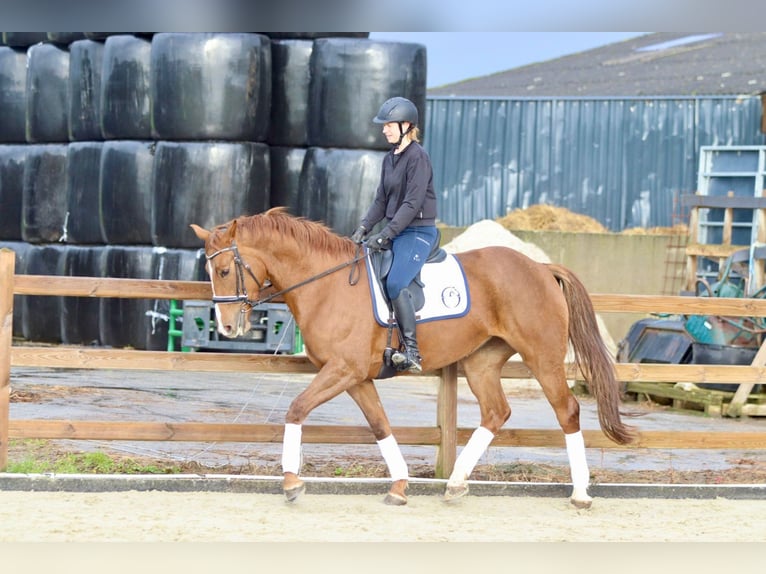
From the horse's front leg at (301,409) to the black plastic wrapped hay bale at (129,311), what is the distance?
8.41 m

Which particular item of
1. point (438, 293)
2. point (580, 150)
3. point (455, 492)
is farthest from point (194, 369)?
point (580, 150)

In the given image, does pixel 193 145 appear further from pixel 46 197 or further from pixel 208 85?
pixel 46 197

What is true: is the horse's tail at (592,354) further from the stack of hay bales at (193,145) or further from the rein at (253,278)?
the stack of hay bales at (193,145)

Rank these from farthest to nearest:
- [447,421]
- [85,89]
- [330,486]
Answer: [85,89] → [447,421] → [330,486]

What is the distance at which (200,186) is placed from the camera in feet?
45.8

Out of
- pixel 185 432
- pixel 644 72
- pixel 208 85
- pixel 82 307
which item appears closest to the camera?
pixel 185 432

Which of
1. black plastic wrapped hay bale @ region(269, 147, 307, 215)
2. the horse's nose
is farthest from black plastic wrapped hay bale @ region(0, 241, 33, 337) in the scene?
the horse's nose

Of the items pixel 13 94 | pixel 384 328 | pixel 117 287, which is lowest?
pixel 384 328

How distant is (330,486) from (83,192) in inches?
381

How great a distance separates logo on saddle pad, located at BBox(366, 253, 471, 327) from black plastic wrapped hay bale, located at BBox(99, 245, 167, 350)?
8.35m

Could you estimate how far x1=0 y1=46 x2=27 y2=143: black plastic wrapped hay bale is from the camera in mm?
16344

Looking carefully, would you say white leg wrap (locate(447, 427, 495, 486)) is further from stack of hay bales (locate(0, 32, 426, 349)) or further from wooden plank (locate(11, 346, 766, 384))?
stack of hay bales (locate(0, 32, 426, 349))

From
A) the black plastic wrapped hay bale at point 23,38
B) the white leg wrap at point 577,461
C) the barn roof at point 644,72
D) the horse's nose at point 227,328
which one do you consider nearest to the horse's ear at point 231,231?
the horse's nose at point 227,328

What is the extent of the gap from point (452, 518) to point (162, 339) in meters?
8.86
